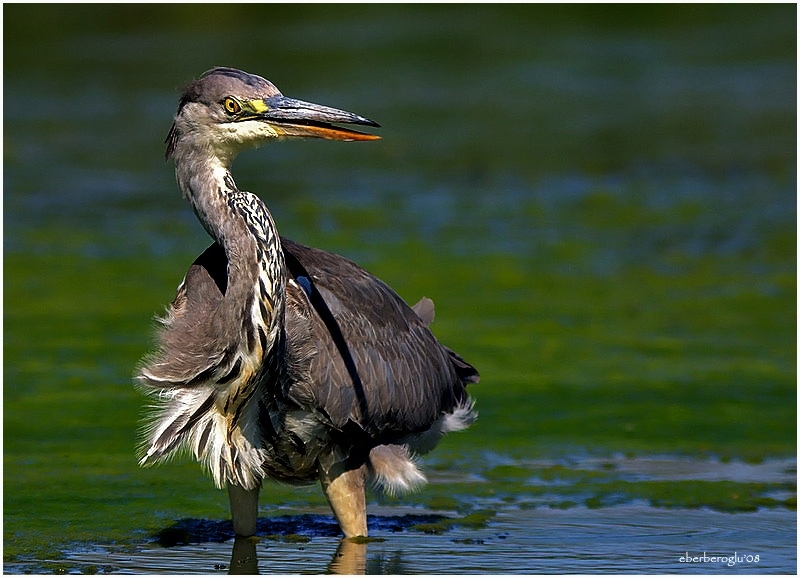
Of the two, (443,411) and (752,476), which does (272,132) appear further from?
(752,476)

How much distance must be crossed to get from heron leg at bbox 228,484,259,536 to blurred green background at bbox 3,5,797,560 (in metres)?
0.61

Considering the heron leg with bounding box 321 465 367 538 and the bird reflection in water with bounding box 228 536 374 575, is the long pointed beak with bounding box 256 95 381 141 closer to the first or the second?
the heron leg with bounding box 321 465 367 538

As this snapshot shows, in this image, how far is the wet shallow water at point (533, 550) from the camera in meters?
7.11

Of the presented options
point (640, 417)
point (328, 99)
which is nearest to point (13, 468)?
point (640, 417)

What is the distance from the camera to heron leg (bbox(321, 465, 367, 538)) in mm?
7316

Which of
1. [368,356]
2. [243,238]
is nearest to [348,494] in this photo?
[368,356]

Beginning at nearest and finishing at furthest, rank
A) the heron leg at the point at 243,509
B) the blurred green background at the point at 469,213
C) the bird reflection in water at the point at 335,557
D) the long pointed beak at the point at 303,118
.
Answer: the long pointed beak at the point at 303,118 < the bird reflection in water at the point at 335,557 < the heron leg at the point at 243,509 < the blurred green background at the point at 469,213

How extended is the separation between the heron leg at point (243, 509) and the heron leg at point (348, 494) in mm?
392

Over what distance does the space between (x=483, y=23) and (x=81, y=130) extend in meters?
9.77

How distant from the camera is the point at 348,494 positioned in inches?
288

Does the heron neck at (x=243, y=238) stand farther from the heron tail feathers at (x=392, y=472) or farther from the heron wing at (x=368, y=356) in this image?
the heron tail feathers at (x=392, y=472)

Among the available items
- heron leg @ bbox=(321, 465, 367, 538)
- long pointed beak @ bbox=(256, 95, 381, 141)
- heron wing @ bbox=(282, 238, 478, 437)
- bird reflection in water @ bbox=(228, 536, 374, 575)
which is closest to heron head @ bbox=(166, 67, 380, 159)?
long pointed beak @ bbox=(256, 95, 381, 141)

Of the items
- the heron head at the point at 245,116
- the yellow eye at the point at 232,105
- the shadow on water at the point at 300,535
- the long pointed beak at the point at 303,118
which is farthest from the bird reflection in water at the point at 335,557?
the yellow eye at the point at 232,105

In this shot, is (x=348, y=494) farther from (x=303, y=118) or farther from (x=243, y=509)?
(x=303, y=118)
